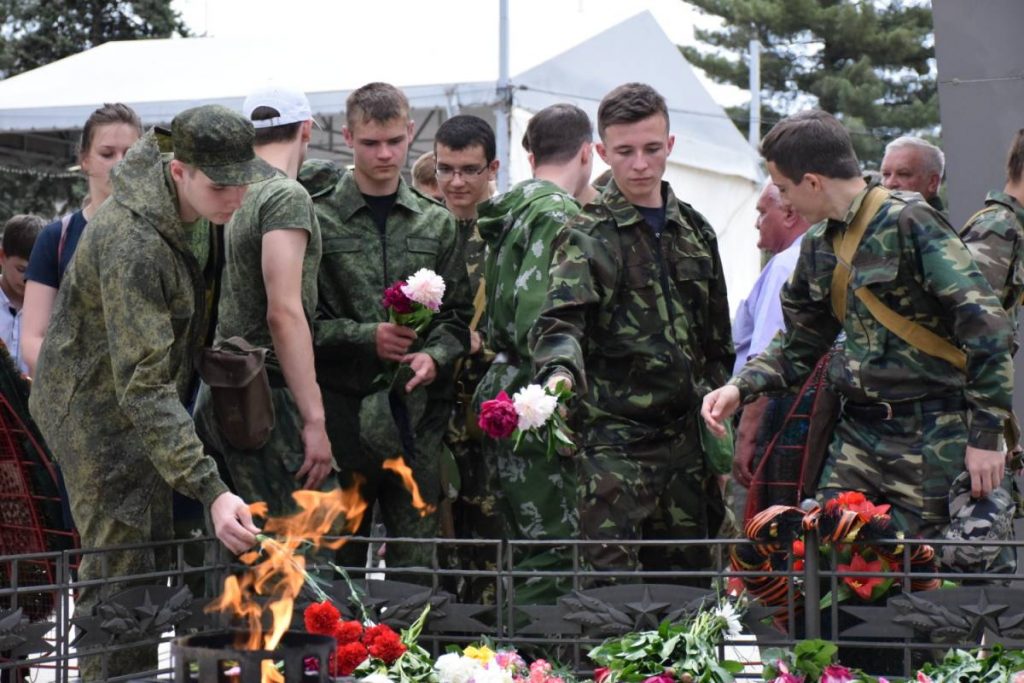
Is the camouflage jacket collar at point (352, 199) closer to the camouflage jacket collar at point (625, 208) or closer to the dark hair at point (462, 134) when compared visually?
the dark hair at point (462, 134)

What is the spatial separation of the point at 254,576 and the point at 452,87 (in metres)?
9.74

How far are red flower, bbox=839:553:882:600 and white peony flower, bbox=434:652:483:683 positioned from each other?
1.05 metres

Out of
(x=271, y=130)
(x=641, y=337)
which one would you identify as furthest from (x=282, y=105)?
(x=641, y=337)

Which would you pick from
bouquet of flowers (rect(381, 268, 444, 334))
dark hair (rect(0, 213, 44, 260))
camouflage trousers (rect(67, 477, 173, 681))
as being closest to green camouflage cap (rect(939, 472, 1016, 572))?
bouquet of flowers (rect(381, 268, 444, 334))

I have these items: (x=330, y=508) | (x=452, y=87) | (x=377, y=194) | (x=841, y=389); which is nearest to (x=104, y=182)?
(x=377, y=194)

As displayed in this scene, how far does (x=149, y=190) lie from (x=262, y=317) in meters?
0.88

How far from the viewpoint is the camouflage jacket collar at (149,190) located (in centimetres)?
427

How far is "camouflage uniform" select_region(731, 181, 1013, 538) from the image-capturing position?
430 centimetres

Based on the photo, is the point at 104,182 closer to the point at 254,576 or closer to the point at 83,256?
the point at 83,256

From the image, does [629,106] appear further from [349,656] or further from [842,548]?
[349,656]

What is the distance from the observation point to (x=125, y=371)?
4.14 meters

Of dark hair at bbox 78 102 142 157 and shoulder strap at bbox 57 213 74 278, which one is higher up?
dark hair at bbox 78 102 142 157

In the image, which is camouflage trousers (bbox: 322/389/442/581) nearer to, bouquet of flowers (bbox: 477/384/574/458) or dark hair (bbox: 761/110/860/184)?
bouquet of flowers (bbox: 477/384/574/458)

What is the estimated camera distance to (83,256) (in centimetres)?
432
